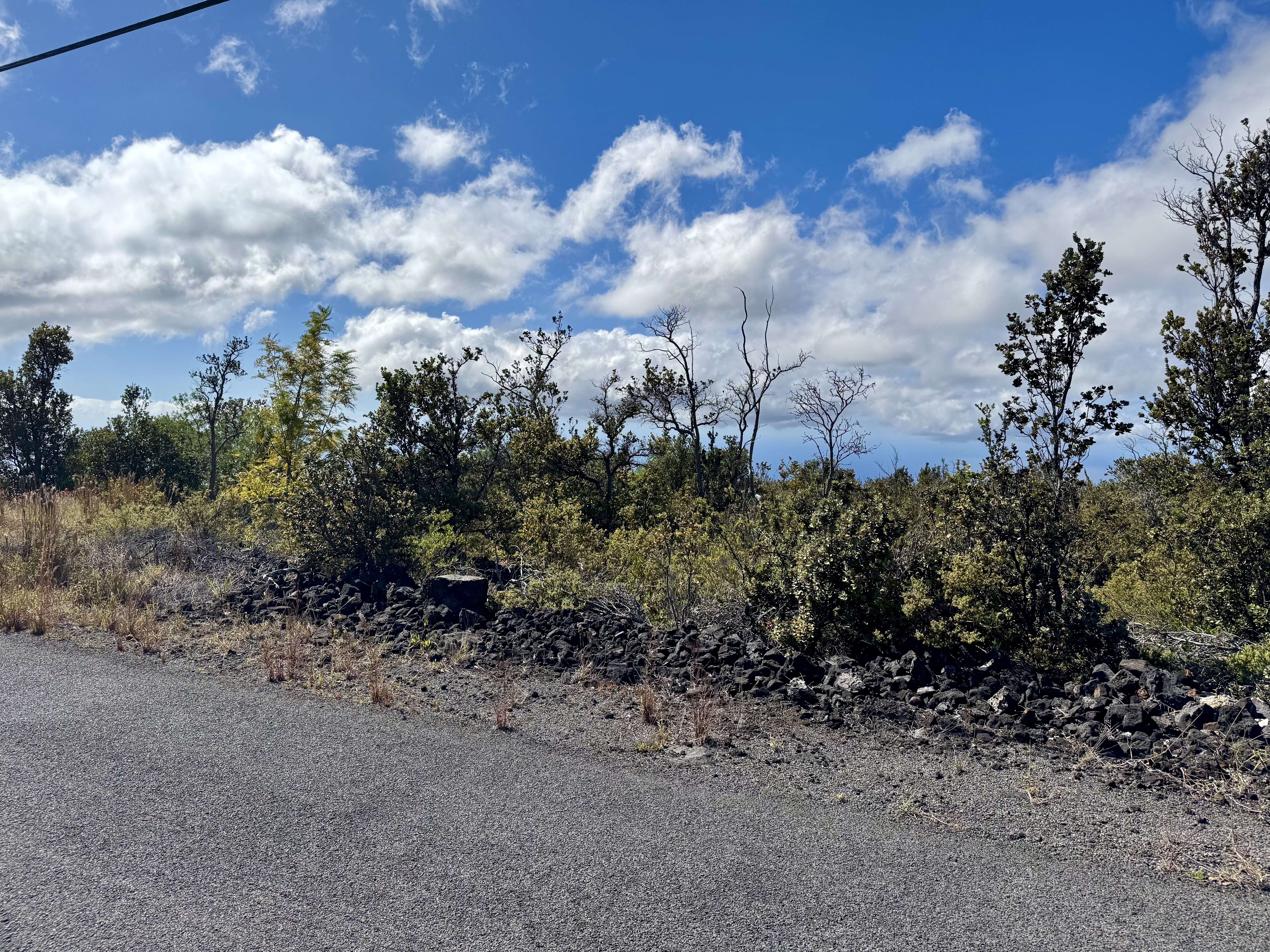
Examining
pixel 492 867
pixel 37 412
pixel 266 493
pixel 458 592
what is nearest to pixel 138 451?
pixel 37 412

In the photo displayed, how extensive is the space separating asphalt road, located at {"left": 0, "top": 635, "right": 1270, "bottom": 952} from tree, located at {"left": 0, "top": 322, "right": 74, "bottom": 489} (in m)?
32.8

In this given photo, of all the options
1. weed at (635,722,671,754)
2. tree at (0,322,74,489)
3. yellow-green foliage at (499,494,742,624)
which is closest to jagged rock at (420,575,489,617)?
yellow-green foliage at (499,494,742,624)

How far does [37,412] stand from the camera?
31.4 meters

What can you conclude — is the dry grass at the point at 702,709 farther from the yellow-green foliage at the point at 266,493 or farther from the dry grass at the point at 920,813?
the yellow-green foliage at the point at 266,493

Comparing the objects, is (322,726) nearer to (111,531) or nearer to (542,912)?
(542,912)

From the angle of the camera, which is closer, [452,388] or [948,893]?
[948,893]

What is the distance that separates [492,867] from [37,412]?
37047mm

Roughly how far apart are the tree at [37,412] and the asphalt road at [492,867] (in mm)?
32772

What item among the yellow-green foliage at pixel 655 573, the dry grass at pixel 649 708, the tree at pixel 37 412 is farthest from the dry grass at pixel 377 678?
the tree at pixel 37 412

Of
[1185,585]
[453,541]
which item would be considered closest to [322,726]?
[453,541]

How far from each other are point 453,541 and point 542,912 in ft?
29.6

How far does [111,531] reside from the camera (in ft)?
45.0

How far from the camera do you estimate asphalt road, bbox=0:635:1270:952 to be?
3.36 metres

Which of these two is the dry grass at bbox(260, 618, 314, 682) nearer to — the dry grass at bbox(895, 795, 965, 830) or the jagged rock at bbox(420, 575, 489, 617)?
the jagged rock at bbox(420, 575, 489, 617)
